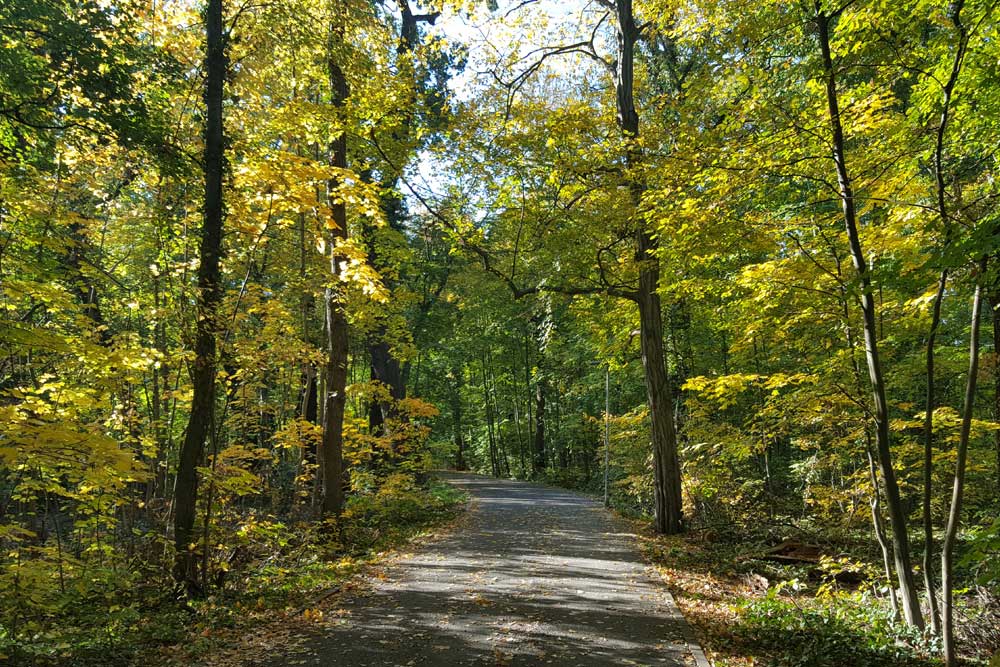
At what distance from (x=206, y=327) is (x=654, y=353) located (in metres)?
7.85

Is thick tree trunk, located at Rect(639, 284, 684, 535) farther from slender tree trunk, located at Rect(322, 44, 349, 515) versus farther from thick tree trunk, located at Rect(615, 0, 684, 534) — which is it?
slender tree trunk, located at Rect(322, 44, 349, 515)

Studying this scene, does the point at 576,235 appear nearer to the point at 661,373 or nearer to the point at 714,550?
the point at 661,373

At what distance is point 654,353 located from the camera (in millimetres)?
10875

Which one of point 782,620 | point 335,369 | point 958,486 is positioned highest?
point 335,369

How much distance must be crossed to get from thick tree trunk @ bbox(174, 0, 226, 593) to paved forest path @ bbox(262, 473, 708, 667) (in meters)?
1.93

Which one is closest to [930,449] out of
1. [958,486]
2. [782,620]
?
[958,486]

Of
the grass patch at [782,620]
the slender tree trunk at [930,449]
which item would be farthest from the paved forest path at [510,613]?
the slender tree trunk at [930,449]

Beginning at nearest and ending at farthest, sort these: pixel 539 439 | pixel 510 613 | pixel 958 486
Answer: pixel 958 486
pixel 510 613
pixel 539 439

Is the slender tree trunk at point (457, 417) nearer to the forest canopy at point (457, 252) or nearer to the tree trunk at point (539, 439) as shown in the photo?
the tree trunk at point (539, 439)

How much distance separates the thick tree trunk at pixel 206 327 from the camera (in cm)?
617

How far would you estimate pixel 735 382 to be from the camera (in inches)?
315

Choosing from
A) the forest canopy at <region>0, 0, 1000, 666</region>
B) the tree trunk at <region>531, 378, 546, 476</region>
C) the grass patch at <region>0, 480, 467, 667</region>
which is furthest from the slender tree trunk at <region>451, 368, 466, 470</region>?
the grass patch at <region>0, 480, 467, 667</region>

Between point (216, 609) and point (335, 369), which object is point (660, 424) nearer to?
point (335, 369)

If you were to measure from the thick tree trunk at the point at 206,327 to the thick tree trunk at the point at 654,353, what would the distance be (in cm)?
708
